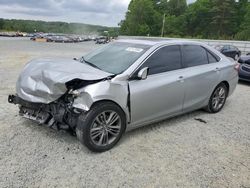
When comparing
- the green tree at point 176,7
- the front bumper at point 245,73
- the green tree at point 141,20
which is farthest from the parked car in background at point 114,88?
the green tree at point 176,7

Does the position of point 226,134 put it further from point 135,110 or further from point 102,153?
point 102,153

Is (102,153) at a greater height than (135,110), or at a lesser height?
lesser

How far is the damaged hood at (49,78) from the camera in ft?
11.8

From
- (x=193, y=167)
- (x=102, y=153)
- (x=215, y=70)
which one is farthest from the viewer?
(x=215, y=70)

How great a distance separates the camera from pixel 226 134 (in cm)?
460

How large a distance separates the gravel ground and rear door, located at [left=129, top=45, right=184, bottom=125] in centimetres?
39

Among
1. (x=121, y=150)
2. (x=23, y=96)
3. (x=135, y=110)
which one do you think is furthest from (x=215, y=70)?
(x=23, y=96)

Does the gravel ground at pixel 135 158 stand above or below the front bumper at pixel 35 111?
below

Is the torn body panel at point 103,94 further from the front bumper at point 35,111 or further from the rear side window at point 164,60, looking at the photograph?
the rear side window at point 164,60

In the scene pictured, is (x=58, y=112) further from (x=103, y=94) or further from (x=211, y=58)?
(x=211, y=58)

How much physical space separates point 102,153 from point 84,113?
0.65 metres

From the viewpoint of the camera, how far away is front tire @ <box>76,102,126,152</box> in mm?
3502

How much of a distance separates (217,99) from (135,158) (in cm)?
289

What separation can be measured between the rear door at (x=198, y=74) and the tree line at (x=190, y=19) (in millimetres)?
67899
